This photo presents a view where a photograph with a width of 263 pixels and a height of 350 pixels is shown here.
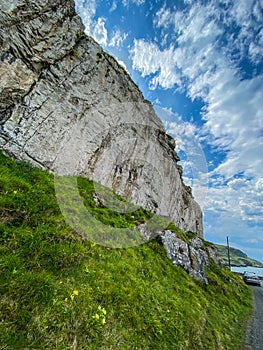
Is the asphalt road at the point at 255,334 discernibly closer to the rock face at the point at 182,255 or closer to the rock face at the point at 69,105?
the rock face at the point at 182,255

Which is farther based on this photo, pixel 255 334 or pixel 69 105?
pixel 69 105

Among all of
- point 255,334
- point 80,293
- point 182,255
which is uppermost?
point 182,255

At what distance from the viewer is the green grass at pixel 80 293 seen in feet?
14.0

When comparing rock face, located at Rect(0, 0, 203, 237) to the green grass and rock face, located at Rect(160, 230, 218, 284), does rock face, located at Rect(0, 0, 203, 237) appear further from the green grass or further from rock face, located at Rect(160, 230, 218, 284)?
rock face, located at Rect(160, 230, 218, 284)

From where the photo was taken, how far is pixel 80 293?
212 inches

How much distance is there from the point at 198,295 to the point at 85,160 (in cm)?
1295

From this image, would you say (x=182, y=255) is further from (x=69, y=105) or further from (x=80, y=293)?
(x=69, y=105)

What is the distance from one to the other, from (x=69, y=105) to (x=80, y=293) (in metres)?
15.7

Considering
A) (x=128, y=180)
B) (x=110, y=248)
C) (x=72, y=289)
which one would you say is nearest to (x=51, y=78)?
(x=128, y=180)

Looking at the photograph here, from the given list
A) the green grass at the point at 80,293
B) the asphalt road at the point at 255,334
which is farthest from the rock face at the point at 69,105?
the asphalt road at the point at 255,334

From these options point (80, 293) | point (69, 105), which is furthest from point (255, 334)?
point (69, 105)

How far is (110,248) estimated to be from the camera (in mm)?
8930

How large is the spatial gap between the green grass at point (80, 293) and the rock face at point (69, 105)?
16.3ft

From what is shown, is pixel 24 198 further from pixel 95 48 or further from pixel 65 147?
pixel 95 48
